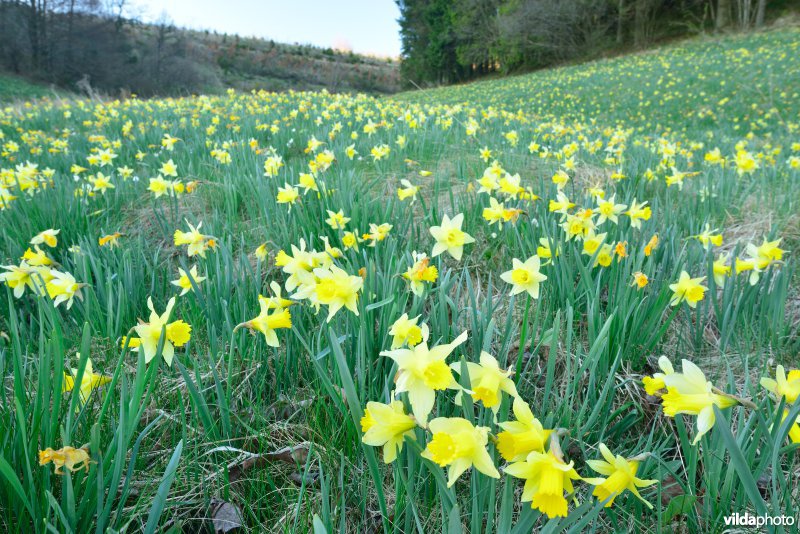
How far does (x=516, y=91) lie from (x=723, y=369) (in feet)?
58.4

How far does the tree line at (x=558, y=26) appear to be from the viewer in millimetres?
25594

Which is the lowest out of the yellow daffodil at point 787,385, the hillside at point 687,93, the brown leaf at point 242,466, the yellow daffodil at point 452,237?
the brown leaf at point 242,466

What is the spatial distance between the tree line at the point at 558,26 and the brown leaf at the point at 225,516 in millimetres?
28410

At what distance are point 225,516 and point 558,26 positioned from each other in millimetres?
31997

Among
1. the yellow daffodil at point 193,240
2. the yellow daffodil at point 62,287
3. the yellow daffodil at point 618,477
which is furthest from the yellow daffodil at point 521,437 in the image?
the yellow daffodil at point 193,240

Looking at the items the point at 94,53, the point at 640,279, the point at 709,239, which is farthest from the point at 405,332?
the point at 94,53

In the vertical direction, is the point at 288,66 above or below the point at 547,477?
above

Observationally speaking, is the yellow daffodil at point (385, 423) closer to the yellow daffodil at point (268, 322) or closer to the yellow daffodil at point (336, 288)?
the yellow daffodil at point (336, 288)

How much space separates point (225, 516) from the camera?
0.99 meters

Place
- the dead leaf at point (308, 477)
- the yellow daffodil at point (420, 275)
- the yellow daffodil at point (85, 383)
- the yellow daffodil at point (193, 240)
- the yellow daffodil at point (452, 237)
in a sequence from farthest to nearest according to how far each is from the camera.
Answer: the yellow daffodil at point (193, 240) → the yellow daffodil at point (452, 237) → the yellow daffodil at point (420, 275) → the dead leaf at point (308, 477) → the yellow daffodil at point (85, 383)

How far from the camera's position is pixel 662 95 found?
12234 mm

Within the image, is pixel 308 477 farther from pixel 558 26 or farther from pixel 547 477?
pixel 558 26

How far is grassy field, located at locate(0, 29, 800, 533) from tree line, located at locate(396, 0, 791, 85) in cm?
2695

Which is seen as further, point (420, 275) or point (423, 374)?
point (420, 275)
